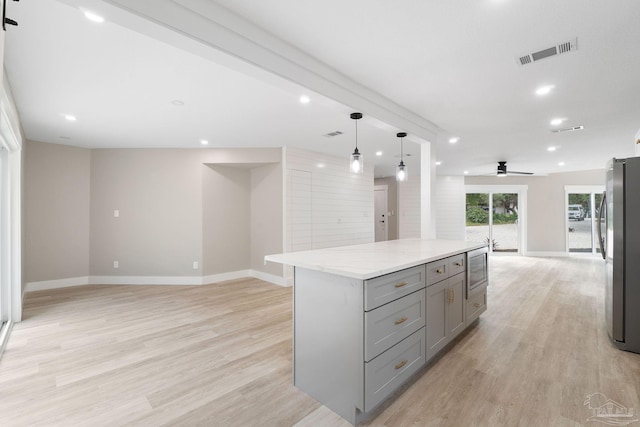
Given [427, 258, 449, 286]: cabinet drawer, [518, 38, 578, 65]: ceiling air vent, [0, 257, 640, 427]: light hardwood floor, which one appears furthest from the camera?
[427, 258, 449, 286]: cabinet drawer

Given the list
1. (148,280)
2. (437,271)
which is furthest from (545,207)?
(148,280)

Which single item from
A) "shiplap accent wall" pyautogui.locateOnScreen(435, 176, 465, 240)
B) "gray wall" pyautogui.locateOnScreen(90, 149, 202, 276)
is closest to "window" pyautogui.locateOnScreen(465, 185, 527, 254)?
"shiplap accent wall" pyautogui.locateOnScreen(435, 176, 465, 240)

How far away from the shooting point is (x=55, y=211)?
505 centimetres

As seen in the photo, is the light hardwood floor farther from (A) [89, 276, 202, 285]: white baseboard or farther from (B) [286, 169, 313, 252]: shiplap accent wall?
(B) [286, 169, 313, 252]: shiplap accent wall

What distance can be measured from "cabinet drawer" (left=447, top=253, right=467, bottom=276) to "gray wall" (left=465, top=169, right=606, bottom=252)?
742 cm

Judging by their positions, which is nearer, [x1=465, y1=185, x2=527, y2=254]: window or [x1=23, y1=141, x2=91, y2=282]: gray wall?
[x1=23, y1=141, x2=91, y2=282]: gray wall

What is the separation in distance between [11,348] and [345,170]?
215 inches

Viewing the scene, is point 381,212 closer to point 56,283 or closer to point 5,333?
point 56,283

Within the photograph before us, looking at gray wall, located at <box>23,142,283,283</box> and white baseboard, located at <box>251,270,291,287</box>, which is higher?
gray wall, located at <box>23,142,283,283</box>

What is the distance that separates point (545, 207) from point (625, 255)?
7.34m

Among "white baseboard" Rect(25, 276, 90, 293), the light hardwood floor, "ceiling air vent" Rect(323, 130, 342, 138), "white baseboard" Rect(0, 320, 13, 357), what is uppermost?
"ceiling air vent" Rect(323, 130, 342, 138)

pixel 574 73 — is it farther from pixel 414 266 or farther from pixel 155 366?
pixel 155 366

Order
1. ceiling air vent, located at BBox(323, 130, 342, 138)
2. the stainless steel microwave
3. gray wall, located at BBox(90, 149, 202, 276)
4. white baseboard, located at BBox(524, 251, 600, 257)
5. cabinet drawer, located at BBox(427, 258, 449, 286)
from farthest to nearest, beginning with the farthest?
white baseboard, located at BBox(524, 251, 600, 257) → gray wall, located at BBox(90, 149, 202, 276) → ceiling air vent, located at BBox(323, 130, 342, 138) → the stainless steel microwave → cabinet drawer, located at BBox(427, 258, 449, 286)

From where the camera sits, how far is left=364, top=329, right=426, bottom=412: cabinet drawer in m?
1.81
